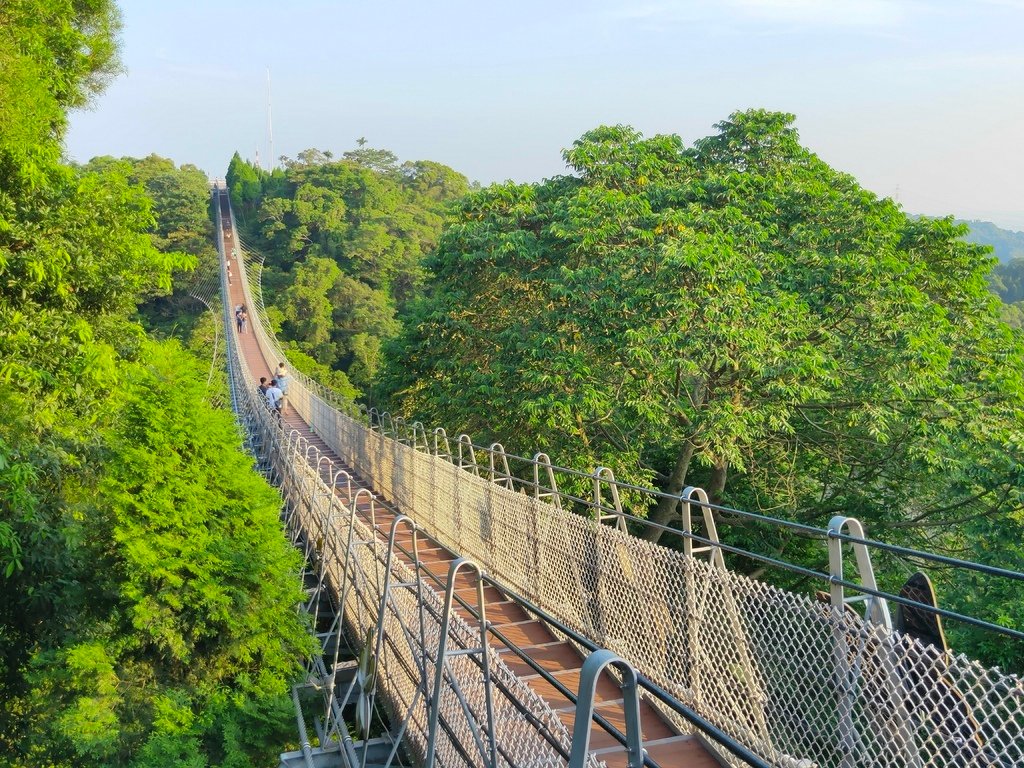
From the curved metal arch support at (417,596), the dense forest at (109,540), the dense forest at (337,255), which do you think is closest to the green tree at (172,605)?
the dense forest at (109,540)

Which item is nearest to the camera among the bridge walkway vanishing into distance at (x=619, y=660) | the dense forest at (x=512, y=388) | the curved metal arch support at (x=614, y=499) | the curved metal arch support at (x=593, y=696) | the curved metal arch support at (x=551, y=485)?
the curved metal arch support at (x=593, y=696)

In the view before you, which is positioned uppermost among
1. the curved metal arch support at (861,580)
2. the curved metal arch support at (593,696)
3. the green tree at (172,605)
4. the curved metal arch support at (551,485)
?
the curved metal arch support at (593,696)

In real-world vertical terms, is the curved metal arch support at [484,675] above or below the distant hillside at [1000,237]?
below

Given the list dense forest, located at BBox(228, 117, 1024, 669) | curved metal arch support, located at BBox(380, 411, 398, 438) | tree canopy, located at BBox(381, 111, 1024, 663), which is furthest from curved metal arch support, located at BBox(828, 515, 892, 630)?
curved metal arch support, located at BBox(380, 411, 398, 438)

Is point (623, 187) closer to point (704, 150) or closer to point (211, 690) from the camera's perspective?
point (704, 150)

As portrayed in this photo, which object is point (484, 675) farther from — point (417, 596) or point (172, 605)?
point (172, 605)

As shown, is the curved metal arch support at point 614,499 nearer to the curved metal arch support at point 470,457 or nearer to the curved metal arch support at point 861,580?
the curved metal arch support at point 861,580

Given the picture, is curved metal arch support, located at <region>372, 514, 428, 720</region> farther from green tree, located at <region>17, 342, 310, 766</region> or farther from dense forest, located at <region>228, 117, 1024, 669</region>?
dense forest, located at <region>228, 117, 1024, 669</region>

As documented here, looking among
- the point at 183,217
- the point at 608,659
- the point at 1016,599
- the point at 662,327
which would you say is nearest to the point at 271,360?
the point at 662,327
